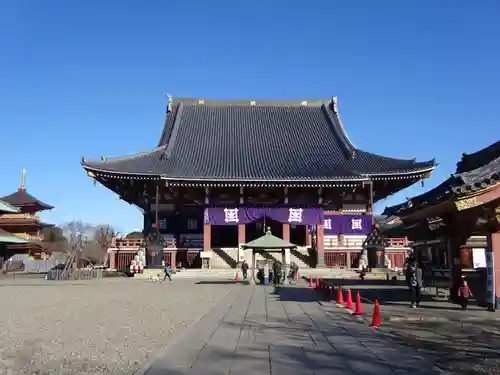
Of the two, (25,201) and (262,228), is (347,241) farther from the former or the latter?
(25,201)

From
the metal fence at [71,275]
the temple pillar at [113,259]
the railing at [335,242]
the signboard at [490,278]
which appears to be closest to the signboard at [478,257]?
the signboard at [490,278]

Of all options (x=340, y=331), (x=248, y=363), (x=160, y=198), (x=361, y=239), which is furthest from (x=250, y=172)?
(x=248, y=363)

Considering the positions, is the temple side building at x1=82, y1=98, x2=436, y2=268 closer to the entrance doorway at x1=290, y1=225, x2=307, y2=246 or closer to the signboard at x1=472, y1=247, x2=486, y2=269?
the entrance doorway at x1=290, y1=225, x2=307, y2=246

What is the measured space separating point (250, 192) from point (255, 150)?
555 centimetres

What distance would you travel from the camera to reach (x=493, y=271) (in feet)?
39.9

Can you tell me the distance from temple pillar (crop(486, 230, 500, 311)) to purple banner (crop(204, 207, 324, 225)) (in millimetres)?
24025

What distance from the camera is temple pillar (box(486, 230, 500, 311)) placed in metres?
12.2

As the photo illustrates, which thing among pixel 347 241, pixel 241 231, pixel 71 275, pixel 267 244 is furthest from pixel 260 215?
pixel 71 275

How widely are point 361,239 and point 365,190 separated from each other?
3771mm

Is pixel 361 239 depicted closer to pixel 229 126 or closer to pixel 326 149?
pixel 326 149

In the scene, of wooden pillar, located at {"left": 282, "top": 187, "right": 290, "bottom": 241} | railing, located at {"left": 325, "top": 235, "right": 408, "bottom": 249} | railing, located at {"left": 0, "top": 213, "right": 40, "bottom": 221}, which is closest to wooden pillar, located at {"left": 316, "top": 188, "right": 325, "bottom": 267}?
railing, located at {"left": 325, "top": 235, "right": 408, "bottom": 249}

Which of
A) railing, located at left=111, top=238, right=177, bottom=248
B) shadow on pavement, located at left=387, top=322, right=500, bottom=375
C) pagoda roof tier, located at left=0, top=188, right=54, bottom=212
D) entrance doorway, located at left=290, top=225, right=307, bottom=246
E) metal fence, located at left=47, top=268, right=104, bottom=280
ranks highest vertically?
pagoda roof tier, located at left=0, top=188, right=54, bottom=212

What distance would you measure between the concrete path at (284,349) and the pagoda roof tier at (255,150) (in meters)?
24.4

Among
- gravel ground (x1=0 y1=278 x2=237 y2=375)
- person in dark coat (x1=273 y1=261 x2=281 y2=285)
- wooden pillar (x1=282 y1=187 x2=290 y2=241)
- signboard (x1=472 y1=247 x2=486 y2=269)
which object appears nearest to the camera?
gravel ground (x1=0 y1=278 x2=237 y2=375)
